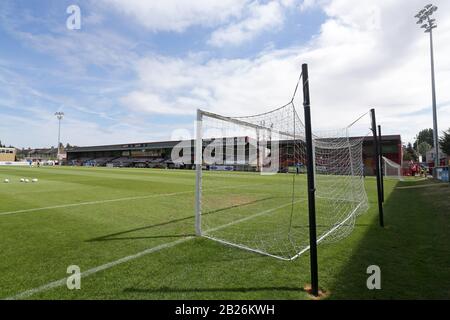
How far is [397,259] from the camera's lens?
457 centimetres

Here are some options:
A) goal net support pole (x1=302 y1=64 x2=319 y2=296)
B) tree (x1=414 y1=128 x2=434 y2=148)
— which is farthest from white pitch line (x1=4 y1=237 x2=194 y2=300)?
tree (x1=414 y1=128 x2=434 y2=148)

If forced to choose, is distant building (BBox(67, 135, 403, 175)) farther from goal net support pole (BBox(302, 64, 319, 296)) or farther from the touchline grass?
goal net support pole (BBox(302, 64, 319, 296))

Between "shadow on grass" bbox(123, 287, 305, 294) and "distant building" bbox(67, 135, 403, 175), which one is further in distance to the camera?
"distant building" bbox(67, 135, 403, 175)

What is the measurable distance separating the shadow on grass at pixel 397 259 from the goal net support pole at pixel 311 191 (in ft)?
0.95

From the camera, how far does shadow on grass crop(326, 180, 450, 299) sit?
135 inches

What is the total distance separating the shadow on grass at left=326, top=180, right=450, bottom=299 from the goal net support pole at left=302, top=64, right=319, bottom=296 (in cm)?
29

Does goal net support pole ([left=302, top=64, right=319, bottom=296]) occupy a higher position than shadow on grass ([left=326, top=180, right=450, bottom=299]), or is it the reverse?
goal net support pole ([left=302, top=64, right=319, bottom=296])

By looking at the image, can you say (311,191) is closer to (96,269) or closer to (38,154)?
(96,269)

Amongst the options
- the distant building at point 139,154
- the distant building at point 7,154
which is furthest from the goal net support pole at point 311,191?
the distant building at point 7,154

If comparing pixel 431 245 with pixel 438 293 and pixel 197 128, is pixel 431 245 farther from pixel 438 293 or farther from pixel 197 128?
pixel 197 128

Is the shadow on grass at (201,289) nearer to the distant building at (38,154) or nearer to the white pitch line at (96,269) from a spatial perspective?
the white pitch line at (96,269)

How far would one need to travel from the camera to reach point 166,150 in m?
75.6
